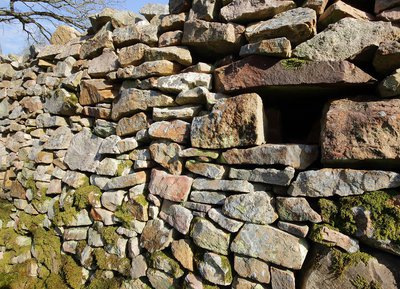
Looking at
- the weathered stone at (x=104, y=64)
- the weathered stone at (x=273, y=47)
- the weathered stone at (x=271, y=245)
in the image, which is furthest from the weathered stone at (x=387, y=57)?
the weathered stone at (x=104, y=64)

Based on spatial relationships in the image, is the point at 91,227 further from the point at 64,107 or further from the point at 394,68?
the point at 394,68

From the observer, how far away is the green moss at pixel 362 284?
153cm

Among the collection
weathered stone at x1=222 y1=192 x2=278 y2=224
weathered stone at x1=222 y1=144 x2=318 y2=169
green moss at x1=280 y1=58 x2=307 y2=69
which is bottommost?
weathered stone at x1=222 y1=192 x2=278 y2=224

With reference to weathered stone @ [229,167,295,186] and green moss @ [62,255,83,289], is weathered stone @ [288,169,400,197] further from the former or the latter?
green moss @ [62,255,83,289]

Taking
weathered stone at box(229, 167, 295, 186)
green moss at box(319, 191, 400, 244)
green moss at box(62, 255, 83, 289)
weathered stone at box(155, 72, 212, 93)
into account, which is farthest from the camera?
green moss at box(62, 255, 83, 289)

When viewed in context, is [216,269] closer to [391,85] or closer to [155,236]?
[155,236]

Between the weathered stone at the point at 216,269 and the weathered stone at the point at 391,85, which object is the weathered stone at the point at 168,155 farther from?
the weathered stone at the point at 391,85

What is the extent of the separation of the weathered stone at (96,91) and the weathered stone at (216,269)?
178cm

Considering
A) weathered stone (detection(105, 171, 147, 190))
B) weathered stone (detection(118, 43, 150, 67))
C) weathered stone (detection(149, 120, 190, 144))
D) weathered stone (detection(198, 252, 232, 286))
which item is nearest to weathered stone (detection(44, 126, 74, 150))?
weathered stone (detection(105, 171, 147, 190))

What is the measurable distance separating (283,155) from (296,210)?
35 cm

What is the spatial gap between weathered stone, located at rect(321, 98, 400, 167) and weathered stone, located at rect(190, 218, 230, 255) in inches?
33.6

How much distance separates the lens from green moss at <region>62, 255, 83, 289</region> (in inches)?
103

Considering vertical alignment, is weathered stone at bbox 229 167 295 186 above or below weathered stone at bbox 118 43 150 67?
below

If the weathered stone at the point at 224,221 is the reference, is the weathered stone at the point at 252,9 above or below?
above
